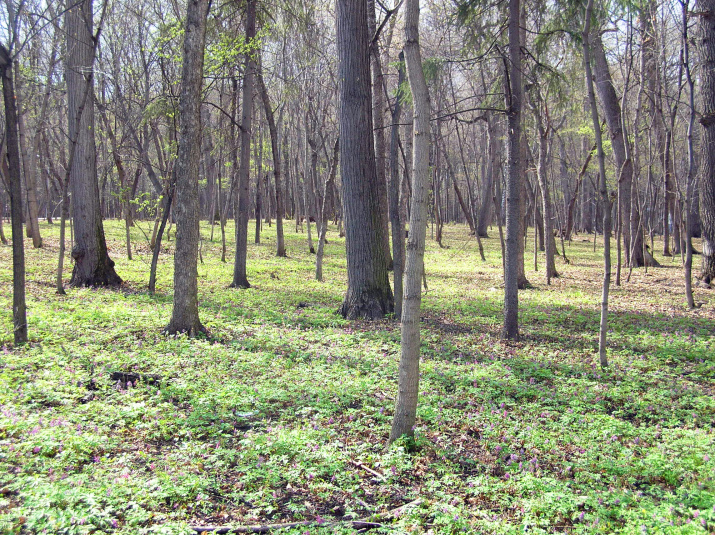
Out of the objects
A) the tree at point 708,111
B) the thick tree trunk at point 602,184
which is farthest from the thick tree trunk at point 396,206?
the tree at point 708,111

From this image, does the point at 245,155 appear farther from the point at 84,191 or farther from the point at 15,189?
the point at 15,189

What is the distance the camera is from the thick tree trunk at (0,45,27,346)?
214 inches

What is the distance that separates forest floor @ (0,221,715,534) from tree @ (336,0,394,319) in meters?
0.63

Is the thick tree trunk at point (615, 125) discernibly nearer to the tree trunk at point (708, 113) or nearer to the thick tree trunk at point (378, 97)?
the tree trunk at point (708, 113)

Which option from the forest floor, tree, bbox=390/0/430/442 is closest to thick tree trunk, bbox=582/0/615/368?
the forest floor

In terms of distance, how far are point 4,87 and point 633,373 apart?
7820mm

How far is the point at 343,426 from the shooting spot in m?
4.30

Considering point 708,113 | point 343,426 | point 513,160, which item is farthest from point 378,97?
point 343,426

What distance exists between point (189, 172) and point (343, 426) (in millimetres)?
4197

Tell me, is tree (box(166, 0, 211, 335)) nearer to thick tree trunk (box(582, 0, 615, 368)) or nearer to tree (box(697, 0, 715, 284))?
thick tree trunk (box(582, 0, 615, 368))

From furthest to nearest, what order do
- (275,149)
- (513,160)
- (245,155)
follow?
(275,149) < (245,155) < (513,160)

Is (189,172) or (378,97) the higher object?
(378,97)

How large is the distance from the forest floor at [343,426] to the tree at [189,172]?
1.49ft

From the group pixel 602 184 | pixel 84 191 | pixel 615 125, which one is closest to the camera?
pixel 602 184
